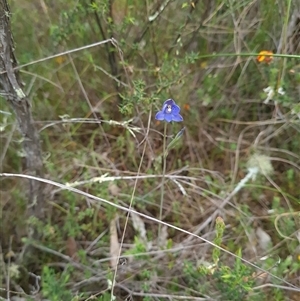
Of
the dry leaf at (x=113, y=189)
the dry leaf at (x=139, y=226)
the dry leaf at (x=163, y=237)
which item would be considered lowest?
the dry leaf at (x=163, y=237)

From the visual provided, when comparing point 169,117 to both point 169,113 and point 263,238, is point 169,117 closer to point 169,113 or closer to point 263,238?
point 169,113

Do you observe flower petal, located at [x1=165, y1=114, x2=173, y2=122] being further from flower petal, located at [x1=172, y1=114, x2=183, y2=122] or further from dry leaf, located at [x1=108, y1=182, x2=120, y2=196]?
dry leaf, located at [x1=108, y1=182, x2=120, y2=196]

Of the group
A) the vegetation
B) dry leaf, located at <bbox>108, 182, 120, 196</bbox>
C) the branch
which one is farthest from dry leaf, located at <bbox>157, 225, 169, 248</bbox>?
the branch

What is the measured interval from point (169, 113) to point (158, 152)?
581mm

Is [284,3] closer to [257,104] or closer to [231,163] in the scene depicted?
[257,104]

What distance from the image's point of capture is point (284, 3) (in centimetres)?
151

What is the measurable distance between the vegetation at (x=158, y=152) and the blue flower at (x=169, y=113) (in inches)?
7.3

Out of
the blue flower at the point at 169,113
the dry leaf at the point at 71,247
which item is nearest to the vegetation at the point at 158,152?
the dry leaf at the point at 71,247

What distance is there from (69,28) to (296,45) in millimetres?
708

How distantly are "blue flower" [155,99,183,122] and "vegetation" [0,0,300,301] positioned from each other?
186 millimetres

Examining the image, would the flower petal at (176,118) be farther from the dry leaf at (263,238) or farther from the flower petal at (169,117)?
the dry leaf at (263,238)

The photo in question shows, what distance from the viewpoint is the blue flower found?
1137 mm

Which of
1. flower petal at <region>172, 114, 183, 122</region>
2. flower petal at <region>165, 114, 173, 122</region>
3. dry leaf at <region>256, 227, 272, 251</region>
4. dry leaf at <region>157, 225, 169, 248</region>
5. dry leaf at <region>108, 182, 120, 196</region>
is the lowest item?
dry leaf at <region>256, 227, 272, 251</region>

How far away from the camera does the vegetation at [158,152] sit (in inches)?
56.4
